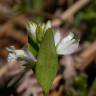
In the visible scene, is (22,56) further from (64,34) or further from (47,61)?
(64,34)

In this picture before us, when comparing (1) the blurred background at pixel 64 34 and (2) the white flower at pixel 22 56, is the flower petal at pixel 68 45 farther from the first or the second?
(1) the blurred background at pixel 64 34

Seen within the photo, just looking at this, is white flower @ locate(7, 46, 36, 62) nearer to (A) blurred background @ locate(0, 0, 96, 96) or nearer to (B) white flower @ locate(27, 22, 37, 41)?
(B) white flower @ locate(27, 22, 37, 41)

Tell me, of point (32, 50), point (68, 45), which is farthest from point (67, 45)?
point (32, 50)

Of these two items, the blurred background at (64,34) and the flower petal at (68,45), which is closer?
the flower petal at (68,45)

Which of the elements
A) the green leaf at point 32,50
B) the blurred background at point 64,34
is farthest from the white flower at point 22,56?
the blurred background at point 64,34

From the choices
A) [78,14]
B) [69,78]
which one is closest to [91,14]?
[78,14]
